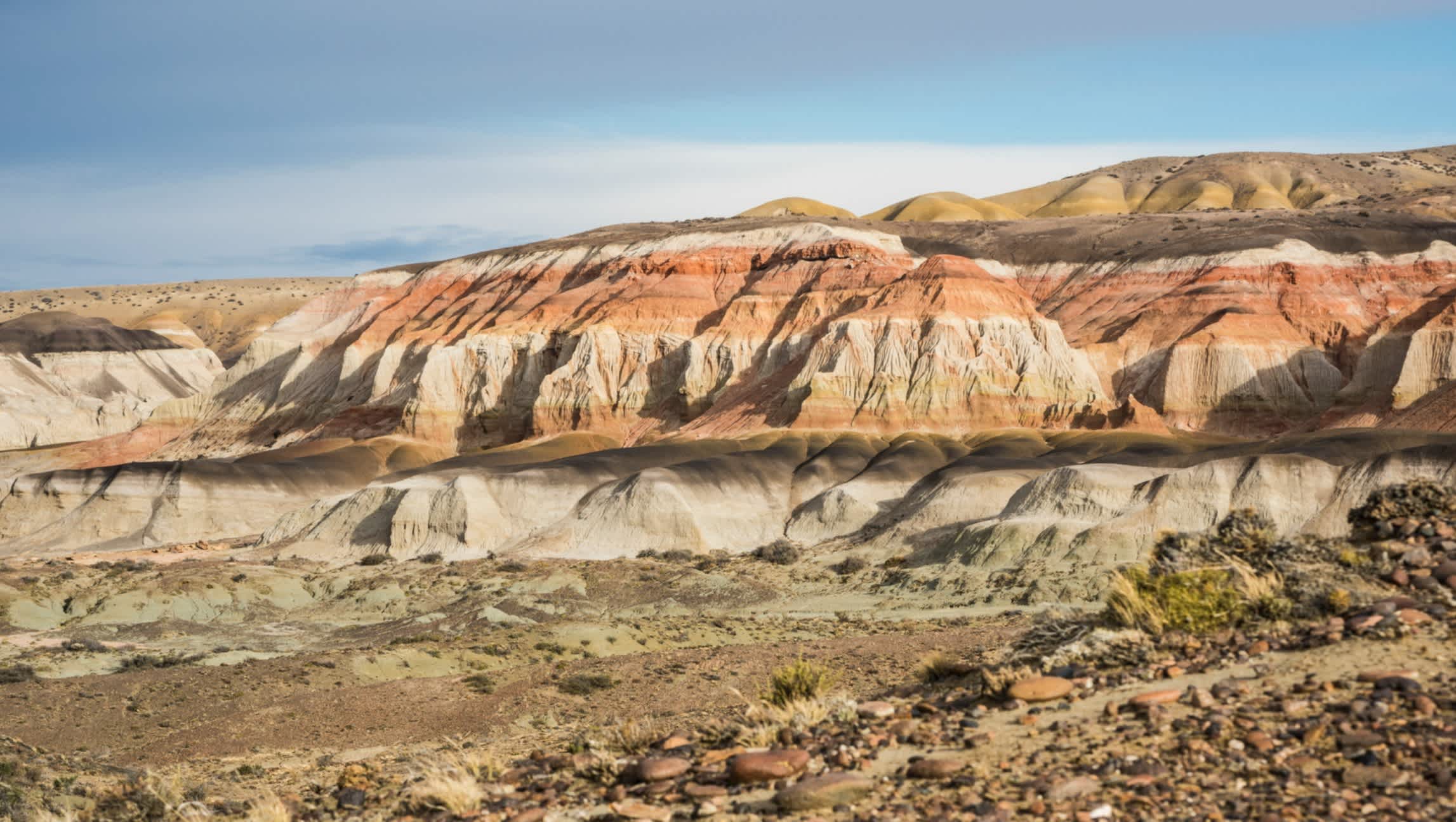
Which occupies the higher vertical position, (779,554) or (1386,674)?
(1386,674)

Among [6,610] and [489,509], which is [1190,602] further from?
[489,509]

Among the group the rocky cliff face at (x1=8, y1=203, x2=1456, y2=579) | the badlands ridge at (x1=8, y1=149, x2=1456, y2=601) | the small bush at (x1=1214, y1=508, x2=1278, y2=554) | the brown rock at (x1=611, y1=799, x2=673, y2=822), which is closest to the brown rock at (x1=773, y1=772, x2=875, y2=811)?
the brown rock at (x1=611, y1=799, x2=673, y2=822)

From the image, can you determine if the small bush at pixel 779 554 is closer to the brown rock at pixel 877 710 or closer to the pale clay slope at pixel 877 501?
the pale clay slope at pixel 877 501

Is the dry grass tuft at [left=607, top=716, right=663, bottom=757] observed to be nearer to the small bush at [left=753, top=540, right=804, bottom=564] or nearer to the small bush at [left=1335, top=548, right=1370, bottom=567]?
the small bush at [left=1335, top=548, right=1370, bottom=567]

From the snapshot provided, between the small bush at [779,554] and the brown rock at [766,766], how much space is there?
44.5 meters

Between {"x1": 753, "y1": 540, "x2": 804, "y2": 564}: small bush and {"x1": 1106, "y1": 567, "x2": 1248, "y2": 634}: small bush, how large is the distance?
4195cm

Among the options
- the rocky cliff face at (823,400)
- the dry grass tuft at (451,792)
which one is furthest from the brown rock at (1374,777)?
the rocky cliff face at (823,400)

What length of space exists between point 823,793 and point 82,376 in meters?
147

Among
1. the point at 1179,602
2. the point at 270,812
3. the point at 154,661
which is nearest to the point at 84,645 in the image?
the point at 154,661

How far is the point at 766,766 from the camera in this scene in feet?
35.9

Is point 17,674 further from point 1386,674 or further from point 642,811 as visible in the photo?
point 1386,674

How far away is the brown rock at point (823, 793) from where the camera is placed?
1016 centimetres

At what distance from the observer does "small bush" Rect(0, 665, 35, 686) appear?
30281mm

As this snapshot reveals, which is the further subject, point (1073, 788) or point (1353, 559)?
point (1353, 559)
